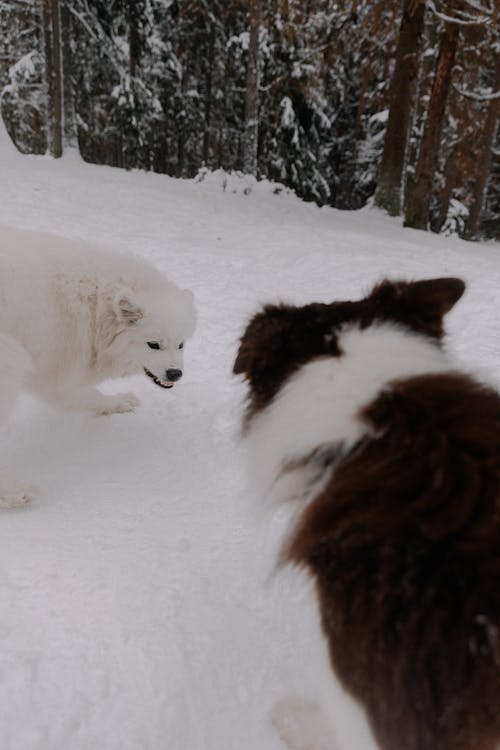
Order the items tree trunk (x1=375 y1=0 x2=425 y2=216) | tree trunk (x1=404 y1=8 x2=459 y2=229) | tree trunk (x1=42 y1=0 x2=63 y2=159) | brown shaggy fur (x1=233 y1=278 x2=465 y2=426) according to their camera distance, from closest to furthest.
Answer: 1. brown shaggy fur (x1=233 y1=278 x2=465 y2=426)
2. tree trunk (x1=404 y1=8 x2=459 y2=229)
3. tree trunk (x1=375 y1=0 x2=425 y2=216)
4. tree trunk (x1=42 y1=0 x2=63 y2=159)

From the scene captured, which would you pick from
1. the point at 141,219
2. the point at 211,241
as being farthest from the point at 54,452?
the point at 141,219

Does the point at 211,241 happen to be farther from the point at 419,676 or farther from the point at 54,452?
the point at 419,676

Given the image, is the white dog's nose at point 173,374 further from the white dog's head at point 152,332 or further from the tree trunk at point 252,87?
the tree trunk at point 252,87

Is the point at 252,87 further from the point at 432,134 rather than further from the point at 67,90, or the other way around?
the point at 67,90

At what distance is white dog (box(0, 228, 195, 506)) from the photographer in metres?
3.39

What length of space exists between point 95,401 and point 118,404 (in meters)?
0.20

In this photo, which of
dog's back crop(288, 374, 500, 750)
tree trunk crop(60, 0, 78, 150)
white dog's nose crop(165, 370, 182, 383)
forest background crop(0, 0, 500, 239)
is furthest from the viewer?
tree trunk crop(60, 0, 78, 150)

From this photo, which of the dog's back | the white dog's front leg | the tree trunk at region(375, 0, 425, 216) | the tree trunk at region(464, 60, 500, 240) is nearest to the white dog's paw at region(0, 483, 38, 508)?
the white dog's front leg

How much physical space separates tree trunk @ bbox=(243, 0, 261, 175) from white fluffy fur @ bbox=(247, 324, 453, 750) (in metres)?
14.3

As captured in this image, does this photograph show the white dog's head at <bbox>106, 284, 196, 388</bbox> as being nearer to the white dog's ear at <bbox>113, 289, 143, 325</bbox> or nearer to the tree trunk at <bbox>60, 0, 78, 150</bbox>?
the white dog's ear at <bbox>113, 289, 143, 325</bbox>

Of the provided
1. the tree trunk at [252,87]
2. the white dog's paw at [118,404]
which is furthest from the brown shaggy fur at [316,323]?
the tree trunk at [252,87]

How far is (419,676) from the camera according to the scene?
1.38 m

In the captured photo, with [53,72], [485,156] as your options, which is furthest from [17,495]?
[485,156]

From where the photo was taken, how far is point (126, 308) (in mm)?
3777
